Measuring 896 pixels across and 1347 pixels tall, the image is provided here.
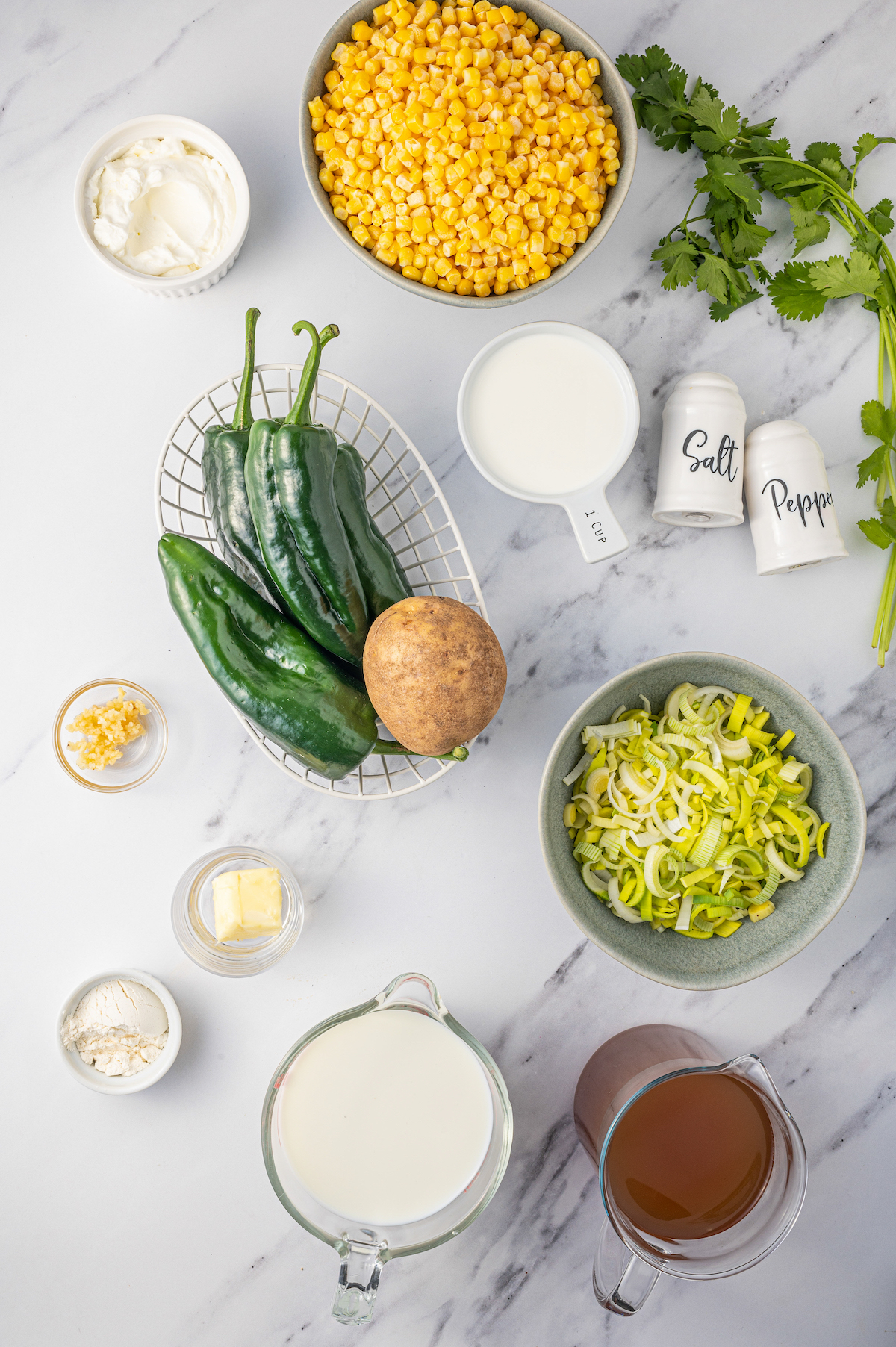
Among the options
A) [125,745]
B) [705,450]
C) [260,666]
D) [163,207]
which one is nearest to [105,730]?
[125,745]

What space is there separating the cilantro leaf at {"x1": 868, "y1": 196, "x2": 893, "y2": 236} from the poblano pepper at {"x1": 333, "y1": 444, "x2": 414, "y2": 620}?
0.94m

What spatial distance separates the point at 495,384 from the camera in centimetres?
128

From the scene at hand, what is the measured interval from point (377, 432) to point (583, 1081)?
1111 mm

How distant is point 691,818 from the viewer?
1232 millimetres

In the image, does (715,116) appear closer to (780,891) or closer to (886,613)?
(886,613)

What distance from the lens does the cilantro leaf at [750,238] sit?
1322 mm

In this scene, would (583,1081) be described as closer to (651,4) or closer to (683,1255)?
(683,1255)

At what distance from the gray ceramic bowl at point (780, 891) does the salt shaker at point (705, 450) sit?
257 millimetres

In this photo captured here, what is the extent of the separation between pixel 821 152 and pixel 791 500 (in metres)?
0.57

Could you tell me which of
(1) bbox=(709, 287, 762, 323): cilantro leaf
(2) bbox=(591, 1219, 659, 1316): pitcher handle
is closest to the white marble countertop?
(1) bbox=(709, 287, 762, 323): cilantro leaf

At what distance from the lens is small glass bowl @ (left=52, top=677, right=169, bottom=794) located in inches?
53.3

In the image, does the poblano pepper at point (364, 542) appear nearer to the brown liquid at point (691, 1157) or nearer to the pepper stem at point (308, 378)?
the pepper stem at point (308, 378)

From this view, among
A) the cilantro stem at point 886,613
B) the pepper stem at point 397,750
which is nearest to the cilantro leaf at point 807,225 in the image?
the cilantro stem at point 886,613

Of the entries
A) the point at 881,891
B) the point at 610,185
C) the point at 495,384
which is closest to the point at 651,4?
the point at 610,185
